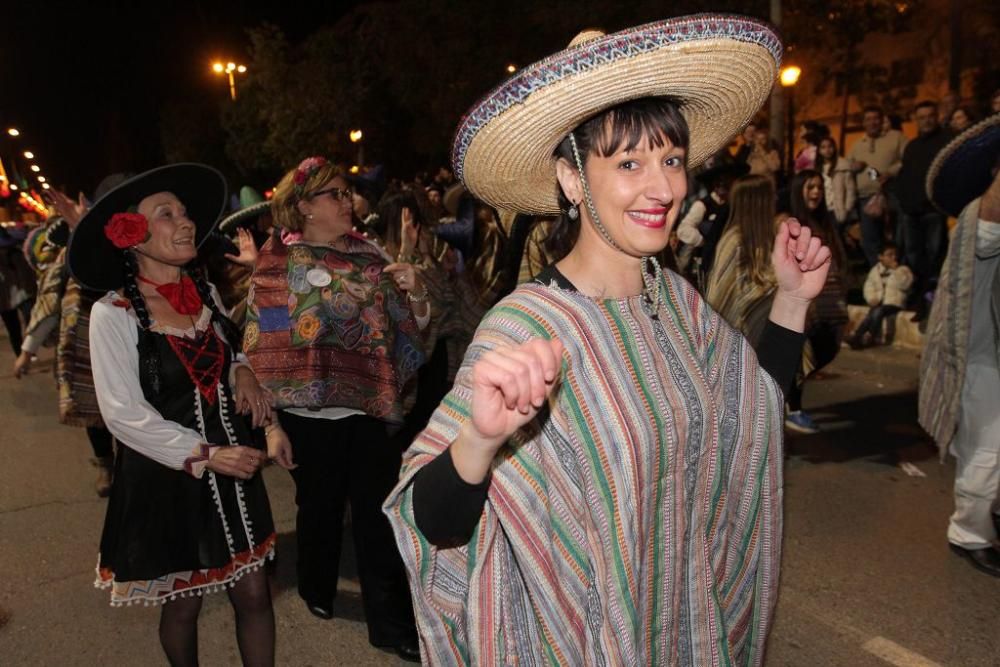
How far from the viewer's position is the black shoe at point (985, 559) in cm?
387

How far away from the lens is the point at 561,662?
5.51 ft

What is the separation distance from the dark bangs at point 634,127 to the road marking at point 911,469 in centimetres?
431

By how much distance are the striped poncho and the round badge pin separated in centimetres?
191

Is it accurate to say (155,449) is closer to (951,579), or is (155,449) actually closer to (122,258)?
(122,258)

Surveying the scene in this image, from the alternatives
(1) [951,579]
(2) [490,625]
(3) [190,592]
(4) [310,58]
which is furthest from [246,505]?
(4) [310,58]

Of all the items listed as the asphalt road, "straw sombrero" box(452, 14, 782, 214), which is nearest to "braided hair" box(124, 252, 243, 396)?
"straw sombrero" box(452, 14, 782, 214)

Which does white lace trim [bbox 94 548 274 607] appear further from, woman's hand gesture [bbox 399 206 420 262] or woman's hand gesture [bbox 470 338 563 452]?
woman's hand gesture [bbox 399 206 420 262]

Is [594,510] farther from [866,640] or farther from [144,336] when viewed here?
[866,640]

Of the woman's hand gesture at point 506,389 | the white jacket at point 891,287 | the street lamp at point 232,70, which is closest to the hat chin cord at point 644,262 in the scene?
the woman's hand gesture at point 506,389

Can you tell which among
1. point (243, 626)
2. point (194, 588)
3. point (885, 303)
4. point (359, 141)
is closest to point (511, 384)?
point (194, 588)

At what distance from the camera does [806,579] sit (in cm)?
398

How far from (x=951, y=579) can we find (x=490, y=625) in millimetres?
3210

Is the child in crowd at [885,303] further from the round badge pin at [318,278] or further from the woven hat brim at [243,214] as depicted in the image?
the round badge pin at [318,278]

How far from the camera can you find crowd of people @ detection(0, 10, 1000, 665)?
1646 mm
